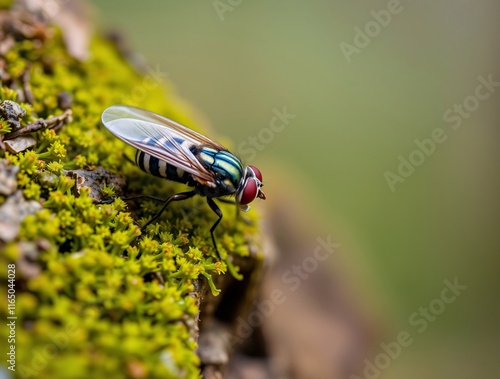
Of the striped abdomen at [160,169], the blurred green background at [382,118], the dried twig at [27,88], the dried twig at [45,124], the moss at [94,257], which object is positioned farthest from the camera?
the blurred green background at [382,118]

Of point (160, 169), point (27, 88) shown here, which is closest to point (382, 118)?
point (160, 169)

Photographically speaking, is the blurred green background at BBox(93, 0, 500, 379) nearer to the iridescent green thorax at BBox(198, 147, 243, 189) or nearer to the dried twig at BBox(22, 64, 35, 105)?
the iridescent green thorax at BBox(198, 147, 243, 189)

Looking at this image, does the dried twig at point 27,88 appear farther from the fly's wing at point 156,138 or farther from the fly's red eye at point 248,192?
the fly's red eye at point 248,192

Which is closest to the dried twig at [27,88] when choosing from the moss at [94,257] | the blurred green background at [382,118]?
the moss at [94,257]

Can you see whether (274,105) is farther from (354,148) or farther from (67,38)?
(67,38)

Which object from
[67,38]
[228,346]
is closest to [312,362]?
[228,346]

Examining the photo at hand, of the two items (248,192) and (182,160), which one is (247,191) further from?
(182,160)
